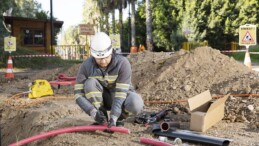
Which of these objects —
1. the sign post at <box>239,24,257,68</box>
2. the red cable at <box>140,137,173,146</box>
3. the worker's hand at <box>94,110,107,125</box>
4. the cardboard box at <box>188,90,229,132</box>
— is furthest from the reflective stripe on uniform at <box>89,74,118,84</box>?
the sign post at <box>239,24,257,68</box>

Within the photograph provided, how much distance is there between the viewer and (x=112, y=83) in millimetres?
4770

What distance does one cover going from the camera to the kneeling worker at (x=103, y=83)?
14.9 ft

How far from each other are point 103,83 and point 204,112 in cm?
155

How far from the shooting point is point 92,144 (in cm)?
433

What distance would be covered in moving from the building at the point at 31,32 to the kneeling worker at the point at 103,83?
21.5 m

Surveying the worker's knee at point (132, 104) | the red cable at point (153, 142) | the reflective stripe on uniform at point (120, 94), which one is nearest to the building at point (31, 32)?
the worker's knee at point (132, 104)

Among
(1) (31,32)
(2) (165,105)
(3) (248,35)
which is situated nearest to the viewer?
(2) (165,105)

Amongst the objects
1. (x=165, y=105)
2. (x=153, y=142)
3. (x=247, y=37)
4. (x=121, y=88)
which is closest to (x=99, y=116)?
(x=121, y=88)

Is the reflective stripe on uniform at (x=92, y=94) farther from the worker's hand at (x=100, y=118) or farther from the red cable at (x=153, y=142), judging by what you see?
the red cable at (x=153, y=142)

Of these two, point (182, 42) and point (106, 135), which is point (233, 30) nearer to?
point (182, 42)

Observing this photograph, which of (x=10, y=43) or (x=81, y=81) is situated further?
(x=10, y=43)

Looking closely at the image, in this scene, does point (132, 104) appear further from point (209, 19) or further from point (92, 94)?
point (209, 19)

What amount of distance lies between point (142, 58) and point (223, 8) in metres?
20.2

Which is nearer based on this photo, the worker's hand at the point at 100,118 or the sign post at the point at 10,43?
the worker's hand at the point at 100,118
